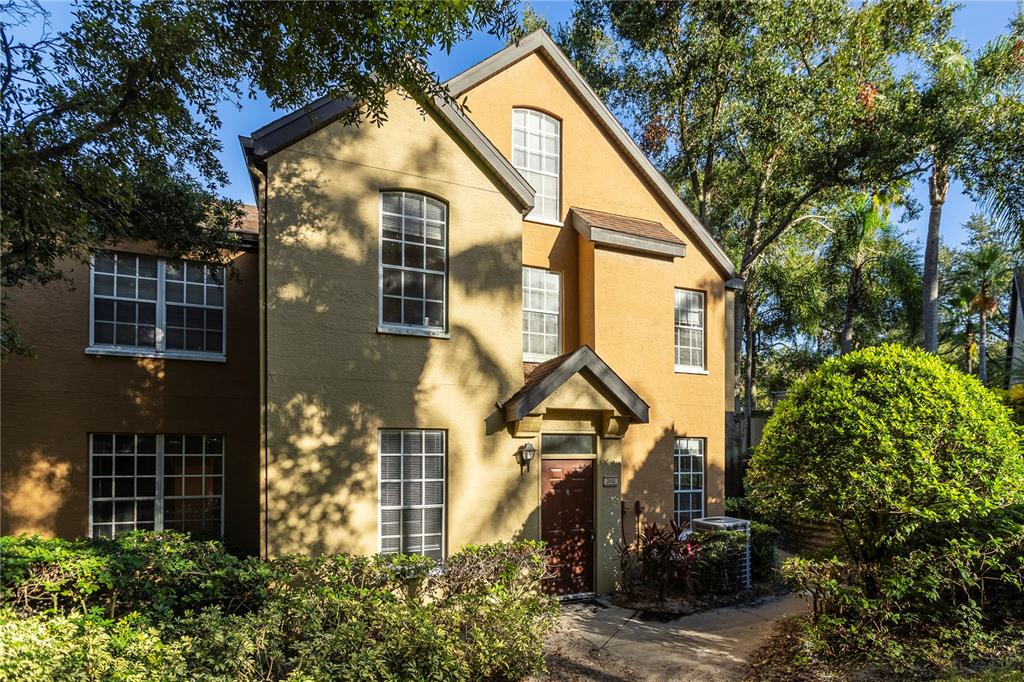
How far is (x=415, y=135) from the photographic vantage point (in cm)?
1073

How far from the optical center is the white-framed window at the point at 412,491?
10.1 meters

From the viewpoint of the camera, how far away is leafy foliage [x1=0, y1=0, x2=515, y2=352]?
7.11 metres

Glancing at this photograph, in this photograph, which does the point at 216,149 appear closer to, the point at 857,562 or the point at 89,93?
the point at 89,93

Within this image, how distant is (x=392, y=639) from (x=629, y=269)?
30.3ft

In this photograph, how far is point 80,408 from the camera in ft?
36.7

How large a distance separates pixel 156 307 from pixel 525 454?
764 cm

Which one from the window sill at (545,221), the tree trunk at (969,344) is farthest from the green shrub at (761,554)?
the tree trunk at (969,344)

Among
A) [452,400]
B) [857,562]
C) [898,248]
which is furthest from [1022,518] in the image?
[898,248]

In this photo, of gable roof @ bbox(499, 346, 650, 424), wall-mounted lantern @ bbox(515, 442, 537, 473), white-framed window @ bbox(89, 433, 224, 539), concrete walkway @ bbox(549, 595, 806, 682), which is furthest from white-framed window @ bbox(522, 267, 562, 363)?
white-framed window @ bbox(89, 433, 224, 539)

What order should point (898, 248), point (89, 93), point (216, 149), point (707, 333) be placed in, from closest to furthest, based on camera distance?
point (89, 93) < point (216, 149) < point (707, 333) < point (898, 248)

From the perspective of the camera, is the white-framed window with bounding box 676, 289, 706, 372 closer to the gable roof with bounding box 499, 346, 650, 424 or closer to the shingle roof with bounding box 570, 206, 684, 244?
A: the shingle roof with bounding box 570, 206, 684, 244

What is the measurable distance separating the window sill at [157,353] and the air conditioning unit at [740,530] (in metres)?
10.5

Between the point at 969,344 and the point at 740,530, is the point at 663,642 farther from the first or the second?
the point at 969,344

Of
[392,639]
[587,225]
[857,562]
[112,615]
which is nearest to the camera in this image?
[392,639]
